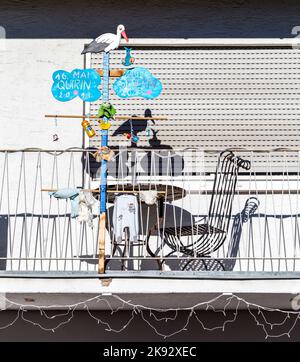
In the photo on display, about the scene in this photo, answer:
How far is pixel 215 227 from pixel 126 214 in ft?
4.18

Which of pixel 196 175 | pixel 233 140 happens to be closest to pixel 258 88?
pixel 233 140

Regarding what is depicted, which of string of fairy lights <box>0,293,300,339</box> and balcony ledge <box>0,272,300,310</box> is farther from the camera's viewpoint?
string of fairy lights <box>0,293,300,339</box>

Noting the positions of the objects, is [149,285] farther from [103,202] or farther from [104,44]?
[104,44]

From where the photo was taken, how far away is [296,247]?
8.26m

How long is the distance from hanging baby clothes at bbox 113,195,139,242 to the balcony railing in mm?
1035

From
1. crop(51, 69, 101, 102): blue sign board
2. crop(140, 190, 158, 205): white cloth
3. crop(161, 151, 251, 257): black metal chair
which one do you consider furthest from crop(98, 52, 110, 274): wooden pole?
crop(161, 151, 251, 257): black metal chair

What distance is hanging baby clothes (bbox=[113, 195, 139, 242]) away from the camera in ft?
23.2

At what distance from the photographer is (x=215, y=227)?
7914mm

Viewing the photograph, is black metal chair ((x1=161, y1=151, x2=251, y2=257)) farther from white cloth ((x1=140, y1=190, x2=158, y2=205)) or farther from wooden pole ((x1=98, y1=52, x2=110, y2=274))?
wooden pole ((x1=98, y1=52, x2=110, y2=274))

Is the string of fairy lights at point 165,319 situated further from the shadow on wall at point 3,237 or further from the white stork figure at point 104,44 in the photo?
the white stork figure at point 104,44

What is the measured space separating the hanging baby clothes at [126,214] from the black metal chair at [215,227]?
42cm

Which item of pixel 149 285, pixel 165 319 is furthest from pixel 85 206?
pixel 165 319

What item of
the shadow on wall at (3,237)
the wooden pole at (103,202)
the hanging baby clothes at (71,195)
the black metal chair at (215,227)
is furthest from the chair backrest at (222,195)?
the shadow on wall at (3,237)
